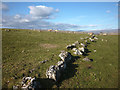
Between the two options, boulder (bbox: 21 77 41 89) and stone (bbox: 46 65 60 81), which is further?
stone (bbox: 46 65 60 81)

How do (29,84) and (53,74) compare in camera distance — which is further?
(53,74)

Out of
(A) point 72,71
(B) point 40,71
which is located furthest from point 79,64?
(B) point 40,71

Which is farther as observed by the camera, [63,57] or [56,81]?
[63,57]

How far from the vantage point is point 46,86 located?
10.9 meters

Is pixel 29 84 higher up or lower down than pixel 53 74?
lower down

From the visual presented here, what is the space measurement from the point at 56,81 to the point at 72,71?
4.43m

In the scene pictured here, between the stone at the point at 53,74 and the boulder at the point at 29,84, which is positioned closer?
the boulder at the point at 29,84

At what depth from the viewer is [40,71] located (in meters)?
14.1

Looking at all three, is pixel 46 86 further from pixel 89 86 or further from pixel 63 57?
pixel 63 57

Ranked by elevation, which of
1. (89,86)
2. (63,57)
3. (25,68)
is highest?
(63,57)

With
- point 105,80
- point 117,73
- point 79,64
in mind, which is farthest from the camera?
point 79,64

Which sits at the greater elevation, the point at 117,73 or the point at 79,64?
the point at 79,64

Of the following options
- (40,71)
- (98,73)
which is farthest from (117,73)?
(40,71)

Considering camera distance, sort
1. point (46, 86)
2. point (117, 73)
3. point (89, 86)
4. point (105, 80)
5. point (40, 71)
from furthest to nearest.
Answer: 1. point (117, 73)
2. point (40, 71)
3. point (105, 80)
4. point (89, 86)
5. point (46, 86)
